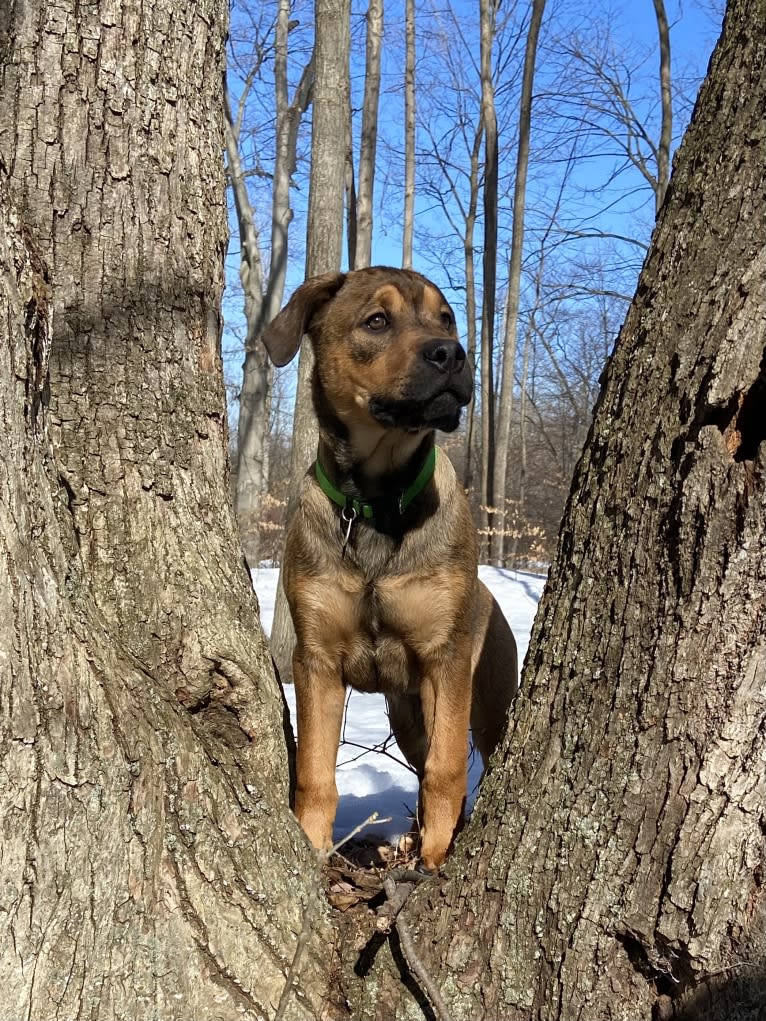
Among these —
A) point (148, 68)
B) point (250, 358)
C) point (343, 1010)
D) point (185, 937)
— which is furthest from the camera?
point (250, 358)

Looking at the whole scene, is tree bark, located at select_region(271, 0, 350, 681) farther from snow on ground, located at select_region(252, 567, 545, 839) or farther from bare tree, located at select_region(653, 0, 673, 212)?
bare tree, located at select_region(653, 0, 673, 212)

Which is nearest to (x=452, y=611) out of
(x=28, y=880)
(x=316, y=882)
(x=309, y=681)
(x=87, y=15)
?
(x=309, y=681)

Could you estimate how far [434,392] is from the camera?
344 centimetres

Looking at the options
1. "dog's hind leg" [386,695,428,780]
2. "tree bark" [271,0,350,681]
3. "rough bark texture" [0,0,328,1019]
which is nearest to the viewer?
"rough bark texture" [0,0,328,1019]

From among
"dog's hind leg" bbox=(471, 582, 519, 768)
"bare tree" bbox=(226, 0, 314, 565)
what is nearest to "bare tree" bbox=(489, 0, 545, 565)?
"bare tree" bbox=(226, 0, 314, 565)

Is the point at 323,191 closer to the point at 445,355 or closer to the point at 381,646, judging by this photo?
the point at 445,355

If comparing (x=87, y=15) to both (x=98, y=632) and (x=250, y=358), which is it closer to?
(x=98, y=632)

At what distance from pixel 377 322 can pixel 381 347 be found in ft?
0.57

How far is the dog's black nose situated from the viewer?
344cm

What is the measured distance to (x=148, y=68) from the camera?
2.48m

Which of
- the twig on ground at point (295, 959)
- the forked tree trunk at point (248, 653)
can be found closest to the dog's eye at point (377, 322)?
the forked tree trunk at point (248, 653)

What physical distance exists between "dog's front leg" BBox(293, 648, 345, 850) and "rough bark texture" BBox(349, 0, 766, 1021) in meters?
1.01

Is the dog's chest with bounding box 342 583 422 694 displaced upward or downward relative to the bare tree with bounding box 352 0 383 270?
downward

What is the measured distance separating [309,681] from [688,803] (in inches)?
73.2
